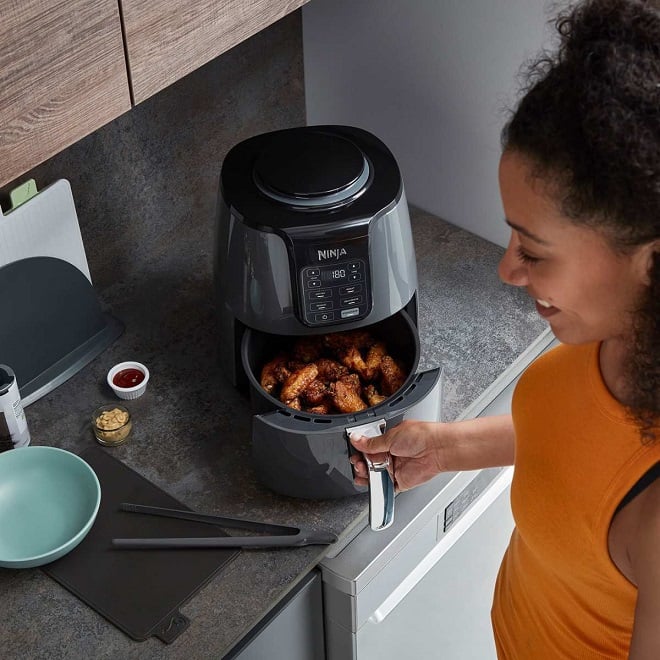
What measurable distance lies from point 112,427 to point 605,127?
857 millimetres

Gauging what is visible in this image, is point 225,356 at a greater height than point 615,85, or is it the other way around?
point 615,85

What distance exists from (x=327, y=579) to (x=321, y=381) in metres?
0.26

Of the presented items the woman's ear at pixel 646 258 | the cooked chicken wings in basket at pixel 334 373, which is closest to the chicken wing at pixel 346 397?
the cooked chicken wings in basket at pixel 334 373

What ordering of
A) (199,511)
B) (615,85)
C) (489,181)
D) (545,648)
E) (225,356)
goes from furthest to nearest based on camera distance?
1. (489,181)
2. (225,356)
3. (199,511)
4. (545,648)
5. (615,85)

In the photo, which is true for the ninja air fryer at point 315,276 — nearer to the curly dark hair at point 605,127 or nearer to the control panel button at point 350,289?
the control panel button at point 350,289

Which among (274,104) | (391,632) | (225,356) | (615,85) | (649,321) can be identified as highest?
(615,85)

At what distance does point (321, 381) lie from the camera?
135 centimetres

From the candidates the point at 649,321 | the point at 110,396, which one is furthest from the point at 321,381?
the point at 649,321

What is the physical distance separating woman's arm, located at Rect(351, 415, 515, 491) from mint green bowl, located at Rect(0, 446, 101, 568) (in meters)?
0.35

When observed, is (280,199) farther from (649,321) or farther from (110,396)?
(649,321)

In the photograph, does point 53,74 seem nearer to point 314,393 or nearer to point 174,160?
point 314,393

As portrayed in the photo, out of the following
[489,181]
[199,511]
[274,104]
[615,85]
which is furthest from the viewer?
[274,104]

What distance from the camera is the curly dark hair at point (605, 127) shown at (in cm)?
74

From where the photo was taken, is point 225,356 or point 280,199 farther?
point 225,356
